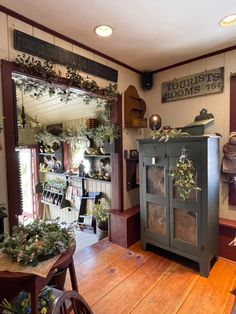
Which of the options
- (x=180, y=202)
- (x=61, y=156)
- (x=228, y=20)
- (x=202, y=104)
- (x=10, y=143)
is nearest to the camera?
(x=10, y=143)

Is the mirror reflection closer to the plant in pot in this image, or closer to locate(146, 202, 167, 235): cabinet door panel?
the plant in pot

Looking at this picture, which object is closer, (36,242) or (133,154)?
(36,242)

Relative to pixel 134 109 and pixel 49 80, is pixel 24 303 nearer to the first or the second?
pixel 49 80

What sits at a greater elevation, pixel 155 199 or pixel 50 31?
pixel 50 31

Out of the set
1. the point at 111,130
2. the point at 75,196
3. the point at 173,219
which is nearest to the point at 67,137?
the point at 75,196

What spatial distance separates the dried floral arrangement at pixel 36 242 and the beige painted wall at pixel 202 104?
186 centimetres

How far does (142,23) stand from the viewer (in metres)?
1.73

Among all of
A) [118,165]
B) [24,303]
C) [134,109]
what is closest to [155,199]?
[118,165]

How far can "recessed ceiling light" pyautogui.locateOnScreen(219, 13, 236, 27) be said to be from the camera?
1652mm

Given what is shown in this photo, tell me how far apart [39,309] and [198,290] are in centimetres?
135

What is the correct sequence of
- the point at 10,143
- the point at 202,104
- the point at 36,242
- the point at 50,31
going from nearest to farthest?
the point at 36,242 < the point at 10,143 < the point at 50,31 < the point at 202,104

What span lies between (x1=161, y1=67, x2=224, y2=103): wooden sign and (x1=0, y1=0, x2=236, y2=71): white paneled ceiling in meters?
0.25

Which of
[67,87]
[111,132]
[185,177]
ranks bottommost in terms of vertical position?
[185,177]

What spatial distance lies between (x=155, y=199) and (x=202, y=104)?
127 centimetres
